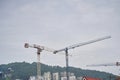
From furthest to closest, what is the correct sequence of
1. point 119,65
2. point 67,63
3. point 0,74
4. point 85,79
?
point 119,65 < point 0,74 < point 67,63 < point 85,79

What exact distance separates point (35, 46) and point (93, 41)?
2877 centimetres

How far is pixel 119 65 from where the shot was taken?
199750mm

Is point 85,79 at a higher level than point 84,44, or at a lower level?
lower

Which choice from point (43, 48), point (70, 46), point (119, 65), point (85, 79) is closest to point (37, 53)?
point (43, 48)

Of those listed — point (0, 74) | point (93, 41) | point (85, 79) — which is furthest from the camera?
point (0, 74)

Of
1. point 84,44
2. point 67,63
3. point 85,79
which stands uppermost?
point 84,44

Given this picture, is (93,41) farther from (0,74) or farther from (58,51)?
(0,74)

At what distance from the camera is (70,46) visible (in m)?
148

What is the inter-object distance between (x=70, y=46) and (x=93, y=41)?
36.4ft

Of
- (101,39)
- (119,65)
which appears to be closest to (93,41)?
(101,39)

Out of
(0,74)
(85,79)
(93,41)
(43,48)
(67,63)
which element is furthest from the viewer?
(0,74)

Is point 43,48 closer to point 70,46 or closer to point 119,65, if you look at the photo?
point 70,46

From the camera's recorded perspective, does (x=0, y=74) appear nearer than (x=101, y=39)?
No

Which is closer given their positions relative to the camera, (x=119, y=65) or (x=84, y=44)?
(x=84, y=44)
